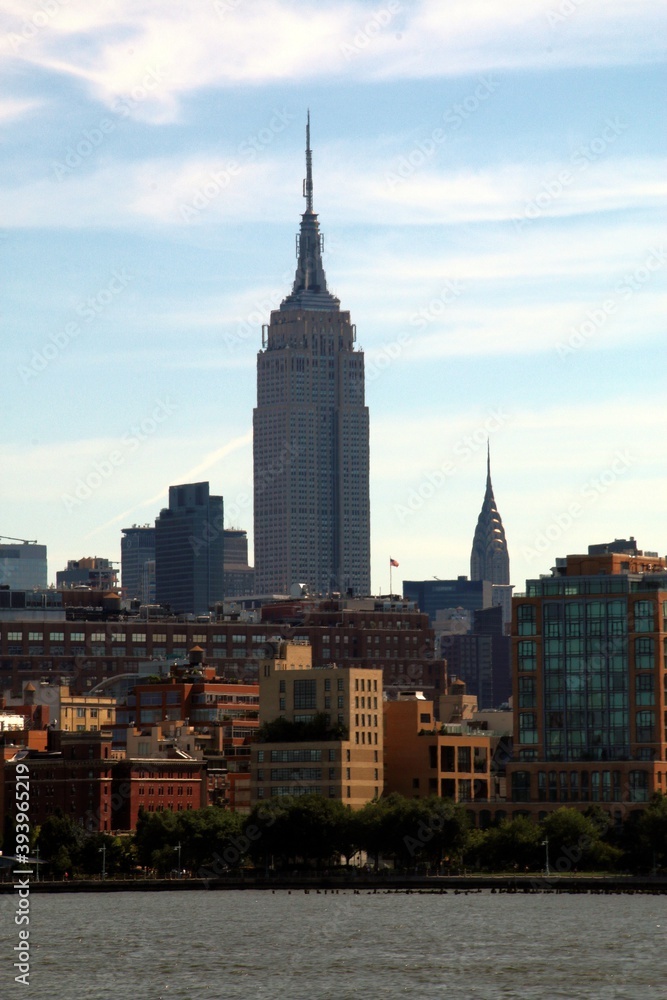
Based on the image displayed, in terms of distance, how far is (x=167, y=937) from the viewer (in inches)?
7741

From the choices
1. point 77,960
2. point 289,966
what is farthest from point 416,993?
point 77,960

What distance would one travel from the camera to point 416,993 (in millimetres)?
157000

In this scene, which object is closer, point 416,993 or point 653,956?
point 416,993

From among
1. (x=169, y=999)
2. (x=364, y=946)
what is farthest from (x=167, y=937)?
(x=169, y=999)

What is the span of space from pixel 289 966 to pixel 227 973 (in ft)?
21.0

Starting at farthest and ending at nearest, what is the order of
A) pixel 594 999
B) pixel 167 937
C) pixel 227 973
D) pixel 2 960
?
pixel 167 937 → pixel 2 960 → pixel 227 973 → pixel 594 999

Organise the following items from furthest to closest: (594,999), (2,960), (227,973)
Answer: (2,960) < (227,973) < (594,999)

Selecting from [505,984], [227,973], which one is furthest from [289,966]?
[505,984]

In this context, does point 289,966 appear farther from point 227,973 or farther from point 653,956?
point 653,956

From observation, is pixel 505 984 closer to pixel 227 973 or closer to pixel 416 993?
pixel 416 993

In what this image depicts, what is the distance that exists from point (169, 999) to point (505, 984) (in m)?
21.1

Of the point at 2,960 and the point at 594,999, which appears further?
the point at 2,960

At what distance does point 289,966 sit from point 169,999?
21703mm

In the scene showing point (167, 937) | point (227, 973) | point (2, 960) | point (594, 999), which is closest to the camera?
point (594, 999)
